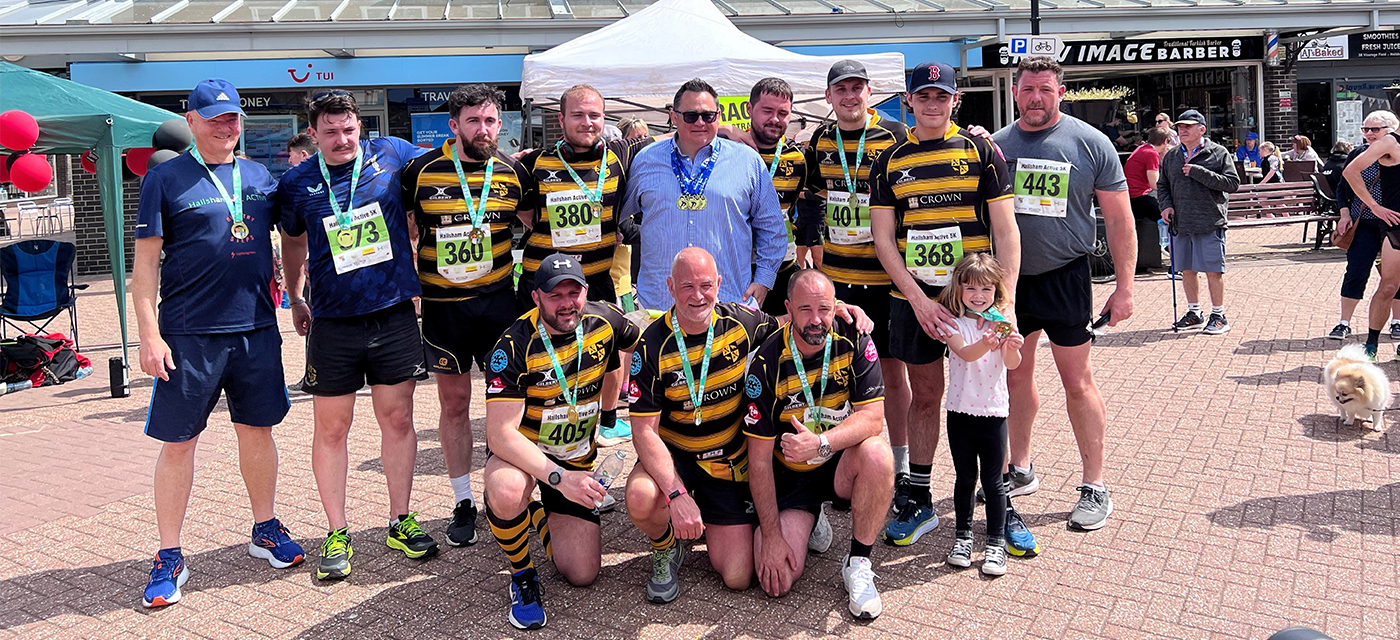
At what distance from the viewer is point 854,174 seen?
4980mm

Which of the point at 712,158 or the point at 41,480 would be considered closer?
the point at 712,158

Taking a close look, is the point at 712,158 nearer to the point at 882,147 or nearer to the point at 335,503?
the point at 882,147

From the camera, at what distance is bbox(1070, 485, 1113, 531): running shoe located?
4648 millimetres

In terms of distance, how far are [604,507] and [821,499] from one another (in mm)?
1257

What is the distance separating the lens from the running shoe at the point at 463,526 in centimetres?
482

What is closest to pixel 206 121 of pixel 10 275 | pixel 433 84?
pixel 10 275

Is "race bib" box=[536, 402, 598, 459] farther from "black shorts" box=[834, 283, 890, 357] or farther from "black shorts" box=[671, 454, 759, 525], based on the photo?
"black shorts" box=[834, 283, 890, 357]

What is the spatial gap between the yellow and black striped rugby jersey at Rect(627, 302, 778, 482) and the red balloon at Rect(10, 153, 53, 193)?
6934mm

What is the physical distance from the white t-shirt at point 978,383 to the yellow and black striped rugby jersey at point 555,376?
128cm

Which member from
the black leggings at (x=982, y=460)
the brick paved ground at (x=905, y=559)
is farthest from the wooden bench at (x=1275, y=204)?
the black leggings at (x=982, y=460)

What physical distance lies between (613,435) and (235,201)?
2.89 m

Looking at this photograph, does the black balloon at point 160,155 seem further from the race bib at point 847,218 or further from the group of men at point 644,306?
the race bib at point 847,218

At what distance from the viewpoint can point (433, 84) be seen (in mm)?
17828

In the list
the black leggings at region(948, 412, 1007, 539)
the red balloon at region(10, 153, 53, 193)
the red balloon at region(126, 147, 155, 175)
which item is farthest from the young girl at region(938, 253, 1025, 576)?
the red balloon at region(126, 147, 155, 175)
